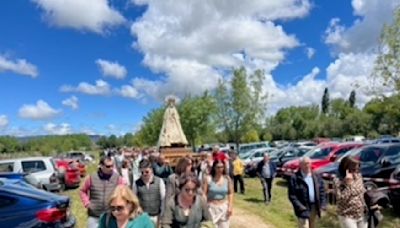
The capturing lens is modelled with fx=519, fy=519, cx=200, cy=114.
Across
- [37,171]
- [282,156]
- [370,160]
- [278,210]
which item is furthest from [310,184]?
[282,156]

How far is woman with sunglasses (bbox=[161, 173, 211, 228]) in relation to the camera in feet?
17.8

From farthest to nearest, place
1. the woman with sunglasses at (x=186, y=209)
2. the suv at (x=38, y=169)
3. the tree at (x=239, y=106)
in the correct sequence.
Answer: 1. the tree at (x=239, y=106)
2. the suv at (x=38, y=169)
3. the woman with sunglasses at (x=186, y=209)

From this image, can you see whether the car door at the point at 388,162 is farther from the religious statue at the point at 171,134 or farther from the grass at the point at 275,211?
the religious statue at the point at 171,134

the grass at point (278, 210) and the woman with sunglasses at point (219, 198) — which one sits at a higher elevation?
the woman with sunglasses at point (219, 198)

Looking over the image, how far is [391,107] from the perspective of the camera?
22.5 m

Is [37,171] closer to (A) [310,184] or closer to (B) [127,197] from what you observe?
(A) [310,184]

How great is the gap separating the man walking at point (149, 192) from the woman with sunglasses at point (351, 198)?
98.8 inches

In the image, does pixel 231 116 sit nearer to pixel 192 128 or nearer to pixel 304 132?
pixel 192 128

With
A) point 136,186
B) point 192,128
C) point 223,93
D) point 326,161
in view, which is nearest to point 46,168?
point 326,161

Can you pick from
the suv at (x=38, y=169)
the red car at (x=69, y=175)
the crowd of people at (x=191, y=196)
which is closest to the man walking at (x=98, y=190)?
the crowd of people at (x=191, y=196)

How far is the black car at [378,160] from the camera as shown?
13211 millimetres

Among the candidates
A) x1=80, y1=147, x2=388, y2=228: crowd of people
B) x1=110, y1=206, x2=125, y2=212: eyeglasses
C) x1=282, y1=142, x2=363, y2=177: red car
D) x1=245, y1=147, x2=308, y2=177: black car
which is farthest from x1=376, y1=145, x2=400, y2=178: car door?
x1=245, y1=147, x2=308, y2=177: black car

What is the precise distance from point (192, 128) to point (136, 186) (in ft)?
158

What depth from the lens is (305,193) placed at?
8211 mm
